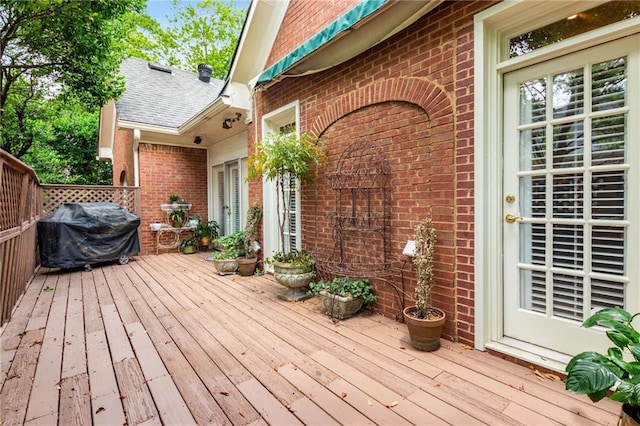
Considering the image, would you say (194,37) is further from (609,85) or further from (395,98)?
(609,85)

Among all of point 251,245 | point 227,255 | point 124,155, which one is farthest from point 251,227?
point 124,155

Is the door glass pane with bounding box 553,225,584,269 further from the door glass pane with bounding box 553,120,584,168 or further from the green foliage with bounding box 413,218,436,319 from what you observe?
the green foliage with bounding box 413,218,436,319

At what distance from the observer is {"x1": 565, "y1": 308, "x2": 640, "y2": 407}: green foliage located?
116 cm

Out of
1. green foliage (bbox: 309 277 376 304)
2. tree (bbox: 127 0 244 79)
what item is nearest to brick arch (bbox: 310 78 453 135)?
green foliage (bbox: 309 277 376 304)

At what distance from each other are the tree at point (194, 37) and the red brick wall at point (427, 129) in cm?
1416

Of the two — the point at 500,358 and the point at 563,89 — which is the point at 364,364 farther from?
the point at 563,89

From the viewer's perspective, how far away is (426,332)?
228cm

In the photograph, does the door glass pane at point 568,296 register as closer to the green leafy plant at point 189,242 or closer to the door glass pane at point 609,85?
the door glass pane at point 609,85

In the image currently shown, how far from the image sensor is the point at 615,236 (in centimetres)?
183

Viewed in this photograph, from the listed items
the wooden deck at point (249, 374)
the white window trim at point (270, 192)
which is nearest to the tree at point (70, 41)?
the white window trim at point (270, 192)

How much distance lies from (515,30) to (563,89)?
589mm

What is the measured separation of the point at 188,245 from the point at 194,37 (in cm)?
1294

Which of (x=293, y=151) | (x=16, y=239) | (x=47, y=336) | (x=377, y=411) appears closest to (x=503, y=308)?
(x=377, y=411)

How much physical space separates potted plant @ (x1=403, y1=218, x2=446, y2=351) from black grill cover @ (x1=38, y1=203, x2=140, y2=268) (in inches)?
221
